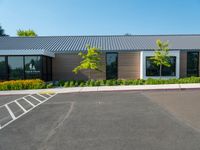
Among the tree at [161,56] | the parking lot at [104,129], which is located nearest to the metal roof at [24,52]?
the tree at [161,56]

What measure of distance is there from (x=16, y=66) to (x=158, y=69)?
47.2ft

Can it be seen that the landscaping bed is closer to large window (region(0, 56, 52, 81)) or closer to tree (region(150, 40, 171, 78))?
large window (region(0, 56, 52, 81))

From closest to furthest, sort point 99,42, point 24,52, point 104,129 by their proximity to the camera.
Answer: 1. point 104,129
2. point 24,52
3. point 99,42

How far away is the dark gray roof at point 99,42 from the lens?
25.7m

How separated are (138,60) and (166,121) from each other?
17.9m

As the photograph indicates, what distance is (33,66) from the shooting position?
21.4 meters

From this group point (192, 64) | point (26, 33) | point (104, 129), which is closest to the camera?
point (104, 129)

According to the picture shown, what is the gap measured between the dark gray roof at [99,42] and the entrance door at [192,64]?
0.78 m

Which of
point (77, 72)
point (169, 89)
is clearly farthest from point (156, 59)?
point (77, 72)

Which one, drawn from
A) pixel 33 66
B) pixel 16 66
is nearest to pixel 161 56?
pixel 33 66

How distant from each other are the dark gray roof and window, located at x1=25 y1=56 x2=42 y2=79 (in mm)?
4021

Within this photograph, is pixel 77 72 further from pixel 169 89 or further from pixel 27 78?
pixel 169 89

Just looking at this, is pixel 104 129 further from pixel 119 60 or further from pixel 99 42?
pixel 99 42

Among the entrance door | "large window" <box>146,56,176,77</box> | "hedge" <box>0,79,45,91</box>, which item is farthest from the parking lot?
the entrance door
